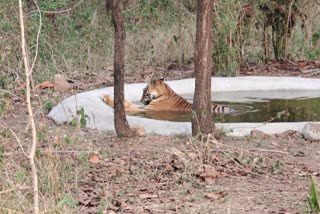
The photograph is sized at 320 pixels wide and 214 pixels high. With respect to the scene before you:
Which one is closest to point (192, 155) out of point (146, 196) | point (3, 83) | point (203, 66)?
point (146, 196)

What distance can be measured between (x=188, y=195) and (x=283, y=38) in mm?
7391

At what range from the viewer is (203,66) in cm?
618

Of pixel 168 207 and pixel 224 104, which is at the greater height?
pixel 224 104

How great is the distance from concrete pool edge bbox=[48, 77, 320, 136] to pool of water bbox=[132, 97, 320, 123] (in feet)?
1.69

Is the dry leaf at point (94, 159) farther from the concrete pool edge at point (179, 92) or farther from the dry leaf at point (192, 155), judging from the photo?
the concrete pool edge at point (179, 92)

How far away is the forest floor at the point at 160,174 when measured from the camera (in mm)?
4625

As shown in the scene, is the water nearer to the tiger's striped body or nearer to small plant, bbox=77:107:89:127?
the tiger's striped body

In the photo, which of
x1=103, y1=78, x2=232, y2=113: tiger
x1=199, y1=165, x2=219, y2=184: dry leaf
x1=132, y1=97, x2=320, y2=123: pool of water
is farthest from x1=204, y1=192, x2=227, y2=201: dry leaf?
x1=103, y1=78, x2=232, y2=113: tiger

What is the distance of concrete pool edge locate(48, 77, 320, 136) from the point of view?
23.3ft

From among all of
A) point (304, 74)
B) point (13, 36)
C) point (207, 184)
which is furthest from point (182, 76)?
point (207, 184)

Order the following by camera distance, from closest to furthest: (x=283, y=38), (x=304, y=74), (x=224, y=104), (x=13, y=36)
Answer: (x=224, y=104) < (x=13, y=36) < (x=304, y=74) < (x=283, y=38)

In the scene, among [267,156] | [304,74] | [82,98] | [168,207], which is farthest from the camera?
[304,74]

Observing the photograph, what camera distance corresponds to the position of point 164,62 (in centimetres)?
1206

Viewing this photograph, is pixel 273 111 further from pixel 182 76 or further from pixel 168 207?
pixel 168 207
